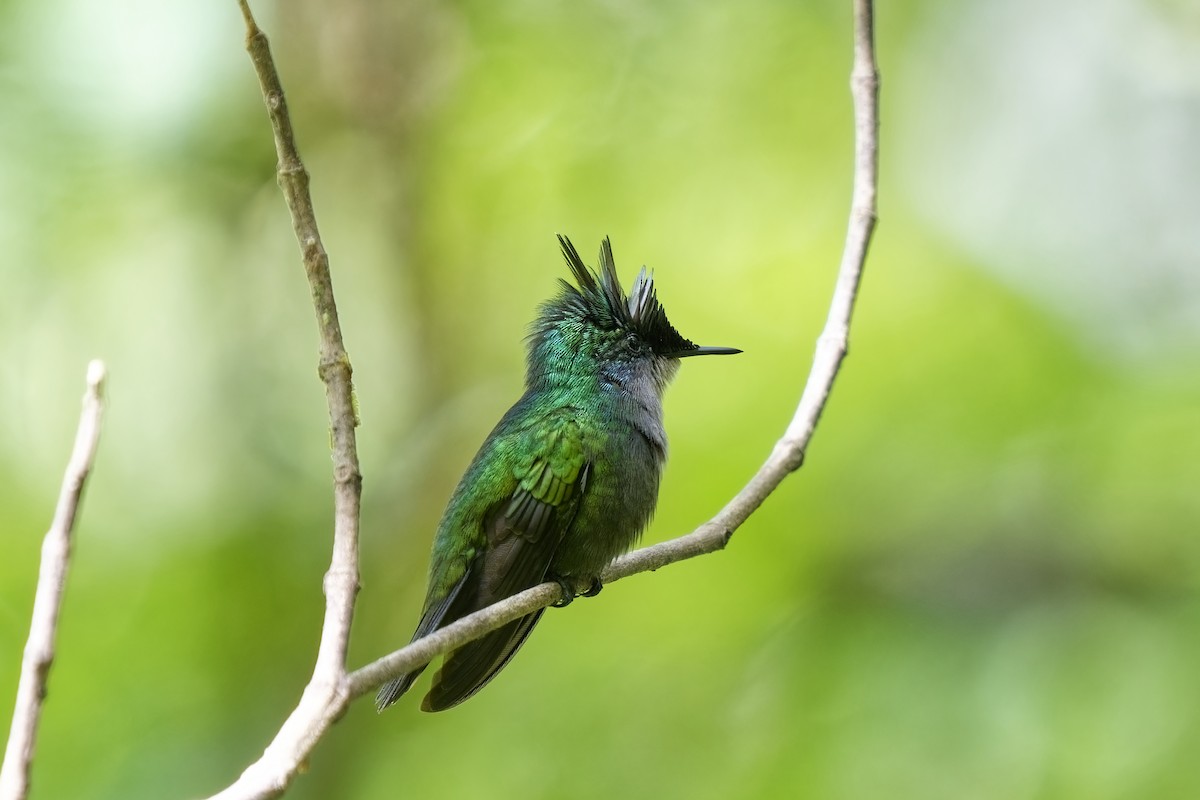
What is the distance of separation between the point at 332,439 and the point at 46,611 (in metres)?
0.86

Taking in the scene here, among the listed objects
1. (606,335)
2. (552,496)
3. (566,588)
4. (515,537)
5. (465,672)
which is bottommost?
(465,672)

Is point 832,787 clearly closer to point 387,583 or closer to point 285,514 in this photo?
point 387,583

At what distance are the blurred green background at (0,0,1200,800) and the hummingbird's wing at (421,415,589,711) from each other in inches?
97.5

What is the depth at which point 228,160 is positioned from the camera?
Answer: 27.4 feet

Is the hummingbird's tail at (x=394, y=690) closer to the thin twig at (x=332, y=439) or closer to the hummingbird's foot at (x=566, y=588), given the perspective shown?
the hummingbird's foot at (x=566, y=588)

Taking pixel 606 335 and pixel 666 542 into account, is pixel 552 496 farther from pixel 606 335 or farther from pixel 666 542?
pixel 666 542

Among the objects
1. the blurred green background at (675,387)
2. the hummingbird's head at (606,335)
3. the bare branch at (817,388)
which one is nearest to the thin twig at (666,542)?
the bare branch at (817,388)

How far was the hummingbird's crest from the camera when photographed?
5.16 metres

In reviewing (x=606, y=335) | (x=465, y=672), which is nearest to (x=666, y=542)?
(x=465, y=672)

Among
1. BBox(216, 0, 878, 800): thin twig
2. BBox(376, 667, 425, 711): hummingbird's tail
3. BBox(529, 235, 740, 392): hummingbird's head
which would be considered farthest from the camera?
BBox(529, 235, 740, 392): hummingbird's head

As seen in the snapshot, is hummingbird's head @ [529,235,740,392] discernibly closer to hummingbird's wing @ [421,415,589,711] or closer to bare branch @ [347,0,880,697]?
hummingbird's wing @ [421,415,589,711]

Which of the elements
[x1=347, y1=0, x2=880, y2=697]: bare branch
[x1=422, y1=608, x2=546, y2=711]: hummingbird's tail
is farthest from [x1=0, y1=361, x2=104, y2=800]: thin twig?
[x1=422, y1=608, x2=546, y2=711]: hummingbird's tail

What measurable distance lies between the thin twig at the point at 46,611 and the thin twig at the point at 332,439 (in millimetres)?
393

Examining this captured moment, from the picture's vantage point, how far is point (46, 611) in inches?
70.9
